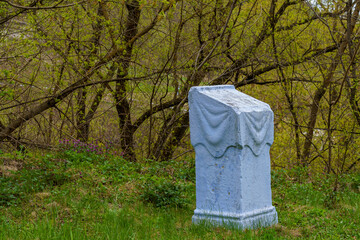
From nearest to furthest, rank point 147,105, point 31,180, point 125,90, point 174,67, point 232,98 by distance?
point 232,98 → point 31,180 → point 174,67 → point 125,90 → point 147,105

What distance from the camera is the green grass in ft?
16.1

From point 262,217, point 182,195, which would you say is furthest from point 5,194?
point 262,217

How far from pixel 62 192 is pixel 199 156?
198cm

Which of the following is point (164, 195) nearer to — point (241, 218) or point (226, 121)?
point (241, 218)

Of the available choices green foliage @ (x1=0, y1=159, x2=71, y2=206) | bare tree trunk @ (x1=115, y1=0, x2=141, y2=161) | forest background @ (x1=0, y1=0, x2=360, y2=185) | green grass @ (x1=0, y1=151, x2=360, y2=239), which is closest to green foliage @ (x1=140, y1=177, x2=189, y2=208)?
green grass @ (x1=0, y1=151, x2=360, y2=239)

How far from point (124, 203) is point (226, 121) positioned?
A: 193cm

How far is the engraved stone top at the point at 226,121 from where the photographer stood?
5.16 meters

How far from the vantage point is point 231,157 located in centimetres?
520

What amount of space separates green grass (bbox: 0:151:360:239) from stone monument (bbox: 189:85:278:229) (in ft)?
0.67

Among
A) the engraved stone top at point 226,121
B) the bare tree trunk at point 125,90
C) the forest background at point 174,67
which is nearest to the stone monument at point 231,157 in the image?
the engraved stone top at point 226,121

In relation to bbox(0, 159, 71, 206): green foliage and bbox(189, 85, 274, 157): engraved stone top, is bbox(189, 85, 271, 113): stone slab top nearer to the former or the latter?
bbox(189, 85, 274, 157): engraved stone top

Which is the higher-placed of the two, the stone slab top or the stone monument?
the stone slab top

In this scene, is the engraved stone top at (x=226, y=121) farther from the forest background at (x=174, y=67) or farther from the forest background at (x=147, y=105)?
the forest background at (x=174, y=67)

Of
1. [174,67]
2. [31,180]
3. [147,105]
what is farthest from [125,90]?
[31,180]
